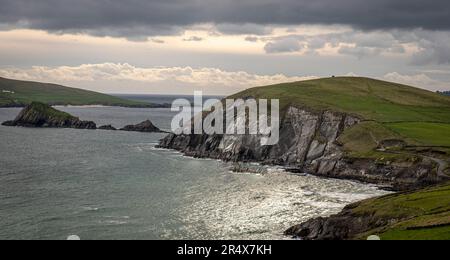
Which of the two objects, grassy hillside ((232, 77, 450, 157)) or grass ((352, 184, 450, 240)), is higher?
grassy hillside ((232, 77, 450, 157))

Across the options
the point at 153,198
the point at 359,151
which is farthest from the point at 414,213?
the point at 359,151

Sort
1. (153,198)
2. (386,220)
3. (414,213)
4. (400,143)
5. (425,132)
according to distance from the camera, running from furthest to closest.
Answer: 1. (425,132)
2. (400,143)
3. (153,198)
4. (414,213)
5. (386,220)

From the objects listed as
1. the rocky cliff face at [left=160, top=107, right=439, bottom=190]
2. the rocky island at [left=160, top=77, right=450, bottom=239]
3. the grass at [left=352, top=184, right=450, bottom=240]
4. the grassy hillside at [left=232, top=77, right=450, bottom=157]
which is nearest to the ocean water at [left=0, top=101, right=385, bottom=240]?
the rocky cliff face at [left=160, top=107, right=439, bottom=190]

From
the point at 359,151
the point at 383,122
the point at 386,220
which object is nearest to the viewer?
the point at 386,220

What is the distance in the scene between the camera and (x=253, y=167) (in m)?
147

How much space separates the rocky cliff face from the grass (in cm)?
3102

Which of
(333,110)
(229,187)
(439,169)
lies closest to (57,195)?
(229,187)

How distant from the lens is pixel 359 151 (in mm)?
141000

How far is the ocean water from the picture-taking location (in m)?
81.6

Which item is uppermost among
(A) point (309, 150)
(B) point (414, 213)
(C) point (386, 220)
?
(A) point (309, 150)

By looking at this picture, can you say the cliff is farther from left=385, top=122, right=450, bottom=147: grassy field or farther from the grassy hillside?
left=385, top=122, right=450, bottom=147: grassy field

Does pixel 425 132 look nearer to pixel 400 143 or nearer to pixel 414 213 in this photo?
pixel 400 143

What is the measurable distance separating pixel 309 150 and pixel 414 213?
7589 cm

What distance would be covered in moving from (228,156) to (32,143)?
262 ft
